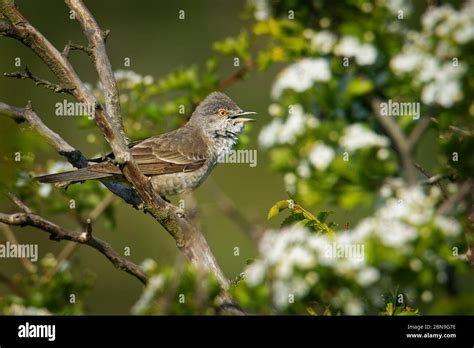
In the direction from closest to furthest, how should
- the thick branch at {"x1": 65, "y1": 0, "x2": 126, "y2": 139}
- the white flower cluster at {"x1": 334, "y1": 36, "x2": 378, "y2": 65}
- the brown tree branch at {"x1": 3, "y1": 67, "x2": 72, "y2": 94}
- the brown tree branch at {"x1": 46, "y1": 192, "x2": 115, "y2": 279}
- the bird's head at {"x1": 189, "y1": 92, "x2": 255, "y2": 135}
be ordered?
the brown tree branch at {"x1": 3, "y1": 67, "x2": 72, "y2": 94} < the thick branch at {"x1": 65, "y1": 0, "x2": 126, "y2": 139} < the white flower cluster at {"x1": 334, "y1": 36, "x2": 378, "y2": 65} < the brown tree branch at {"x1": 46, "y1": 192, "x2": 115, "y2": 279} < the bird's head at {"x1": 189, "y1": 92, "x2": 255, "y2": 135}

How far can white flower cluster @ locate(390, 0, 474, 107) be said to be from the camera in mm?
4242

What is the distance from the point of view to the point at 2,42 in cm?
705

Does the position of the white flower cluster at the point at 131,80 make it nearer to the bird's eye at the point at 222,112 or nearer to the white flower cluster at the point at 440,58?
the bird's eye at the point at 222,112

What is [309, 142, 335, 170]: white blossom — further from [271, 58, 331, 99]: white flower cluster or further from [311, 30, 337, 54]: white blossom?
[311, 30, 337, 54]: white blossom

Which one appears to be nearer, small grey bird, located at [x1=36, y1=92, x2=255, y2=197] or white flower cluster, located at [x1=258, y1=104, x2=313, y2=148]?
white flower cluster, located at [x1=258, y1=104, x2=313, y2=148]

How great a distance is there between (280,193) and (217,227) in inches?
29.9

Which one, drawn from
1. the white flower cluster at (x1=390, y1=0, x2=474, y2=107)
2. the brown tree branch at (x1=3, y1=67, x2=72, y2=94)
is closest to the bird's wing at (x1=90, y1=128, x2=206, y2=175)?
the brown tree branch at (x1=3, y1=67, x2=72, y2=94)

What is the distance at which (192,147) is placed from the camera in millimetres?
5902

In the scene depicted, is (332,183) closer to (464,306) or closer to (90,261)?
(464,306)

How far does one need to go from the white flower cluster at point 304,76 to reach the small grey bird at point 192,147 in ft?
4.37

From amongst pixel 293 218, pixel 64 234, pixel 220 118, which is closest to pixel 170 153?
pixel 220 118

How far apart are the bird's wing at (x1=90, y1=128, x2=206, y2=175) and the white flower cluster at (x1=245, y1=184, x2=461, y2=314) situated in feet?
7.22

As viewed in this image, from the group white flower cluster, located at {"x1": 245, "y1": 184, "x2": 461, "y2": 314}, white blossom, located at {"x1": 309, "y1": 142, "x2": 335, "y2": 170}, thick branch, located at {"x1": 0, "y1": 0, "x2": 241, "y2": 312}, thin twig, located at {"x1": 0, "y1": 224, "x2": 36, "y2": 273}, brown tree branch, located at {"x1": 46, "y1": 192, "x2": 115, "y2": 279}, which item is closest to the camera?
white flower cluster, located at {"x1": 245, "y1": 184, "x2": 461, "y2": 314}
